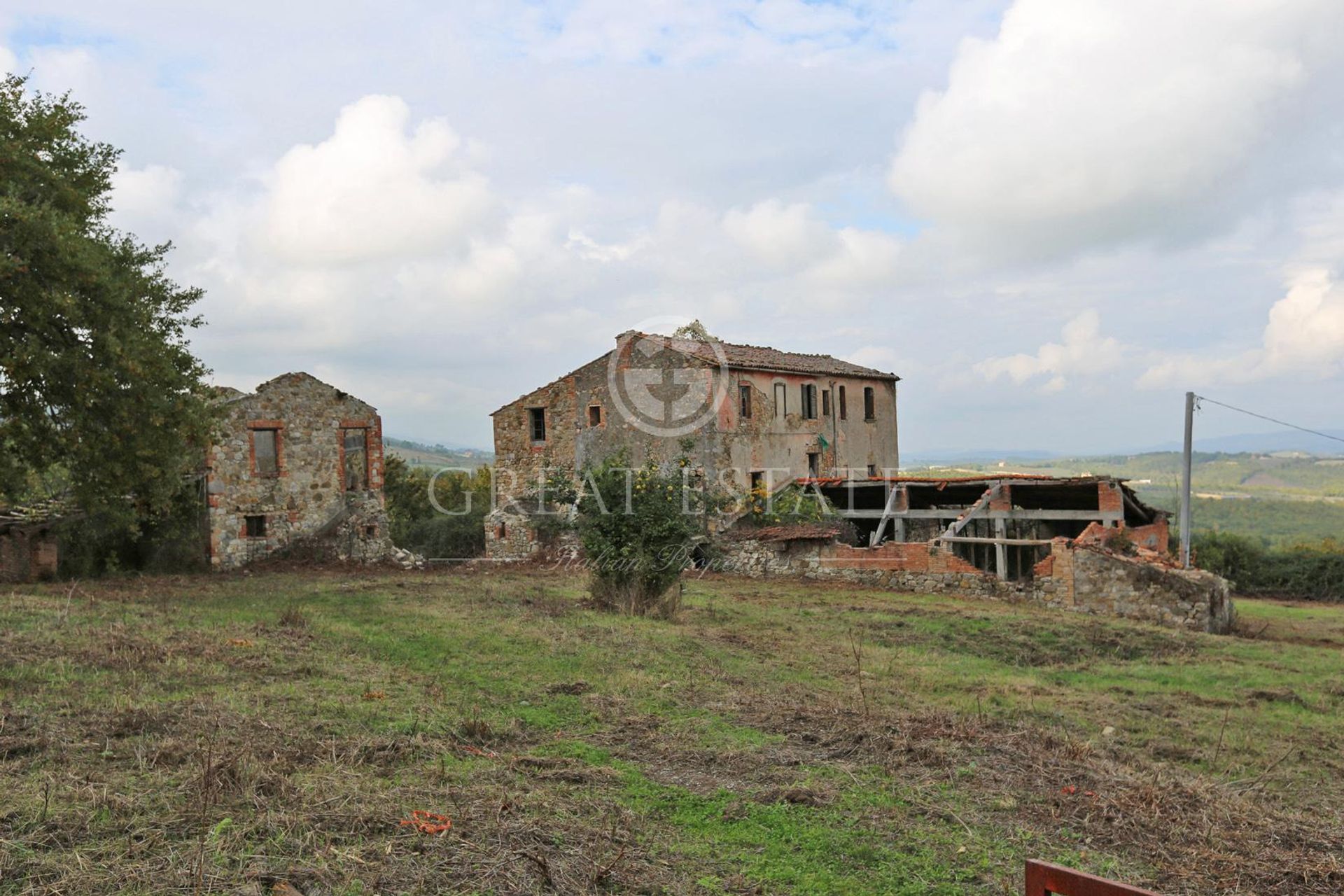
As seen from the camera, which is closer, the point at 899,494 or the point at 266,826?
the point at 266,826

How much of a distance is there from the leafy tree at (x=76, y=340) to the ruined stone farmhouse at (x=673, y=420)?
13.6 m

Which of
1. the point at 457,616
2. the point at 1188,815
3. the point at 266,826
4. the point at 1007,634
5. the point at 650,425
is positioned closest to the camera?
the point at 266,826

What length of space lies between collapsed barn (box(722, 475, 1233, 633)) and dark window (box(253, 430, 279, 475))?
12.4 m

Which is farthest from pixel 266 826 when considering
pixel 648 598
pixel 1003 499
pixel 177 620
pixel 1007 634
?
pixel 1003 499

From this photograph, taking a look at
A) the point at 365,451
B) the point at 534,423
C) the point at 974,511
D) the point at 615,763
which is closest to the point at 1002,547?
the point at 974,511

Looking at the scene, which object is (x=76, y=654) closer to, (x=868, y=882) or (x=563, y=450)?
(x=868, y=882)

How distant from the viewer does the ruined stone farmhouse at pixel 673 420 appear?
29.4m

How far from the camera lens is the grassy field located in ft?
16.5

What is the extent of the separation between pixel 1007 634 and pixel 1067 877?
1407cm

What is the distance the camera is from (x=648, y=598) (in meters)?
16.5

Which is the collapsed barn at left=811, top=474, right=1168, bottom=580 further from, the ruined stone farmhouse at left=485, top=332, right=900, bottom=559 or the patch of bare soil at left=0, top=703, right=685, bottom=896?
the patch of bare soil at left=0, top=703, right=685, bottom=896

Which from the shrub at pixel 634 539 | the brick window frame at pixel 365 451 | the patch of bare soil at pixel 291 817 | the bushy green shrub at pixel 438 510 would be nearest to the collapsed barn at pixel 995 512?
the shrub at pixel 634 539

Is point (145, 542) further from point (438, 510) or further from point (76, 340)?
point (438, 510)

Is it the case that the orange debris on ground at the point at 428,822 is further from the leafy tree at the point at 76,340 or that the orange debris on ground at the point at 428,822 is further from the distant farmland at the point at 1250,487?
the distant farmland at the point at 1250,487
